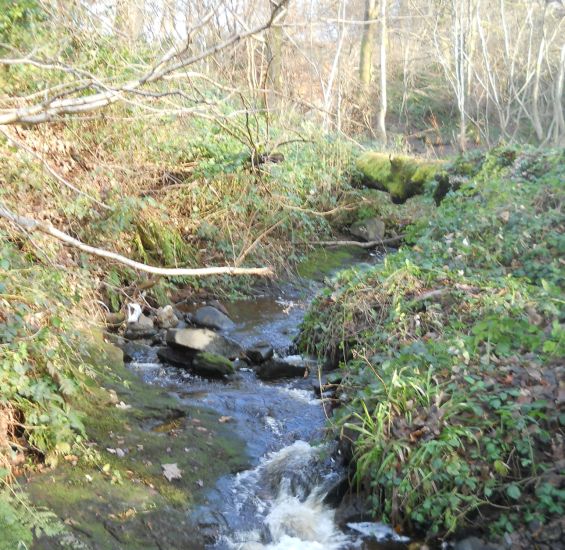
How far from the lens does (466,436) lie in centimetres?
452

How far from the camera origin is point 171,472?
199 inches

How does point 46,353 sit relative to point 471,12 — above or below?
below

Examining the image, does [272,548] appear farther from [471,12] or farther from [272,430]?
[471,12]

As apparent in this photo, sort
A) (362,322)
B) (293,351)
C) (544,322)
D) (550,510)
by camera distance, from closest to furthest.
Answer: (550,510)
(544,322)
(362,322)
(293,351)

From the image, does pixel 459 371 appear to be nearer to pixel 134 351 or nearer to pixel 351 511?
pixel 351 511

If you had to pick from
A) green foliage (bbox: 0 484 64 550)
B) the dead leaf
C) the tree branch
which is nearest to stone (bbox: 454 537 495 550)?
the dead leaf

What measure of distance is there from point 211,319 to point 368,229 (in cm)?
639

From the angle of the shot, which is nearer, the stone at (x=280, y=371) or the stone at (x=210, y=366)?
the stone at (x=210, y=366)

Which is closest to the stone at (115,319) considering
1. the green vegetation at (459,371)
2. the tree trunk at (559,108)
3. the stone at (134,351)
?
the stone at (134,351)

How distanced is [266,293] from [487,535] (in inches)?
291

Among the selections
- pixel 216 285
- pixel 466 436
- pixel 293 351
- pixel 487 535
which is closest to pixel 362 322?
pixel 293 351

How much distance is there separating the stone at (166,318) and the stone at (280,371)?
5.87ft

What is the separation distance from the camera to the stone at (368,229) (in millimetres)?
14562

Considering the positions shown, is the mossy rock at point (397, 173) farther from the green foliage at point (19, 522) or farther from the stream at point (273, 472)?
the green foliage at point (19, 522)
